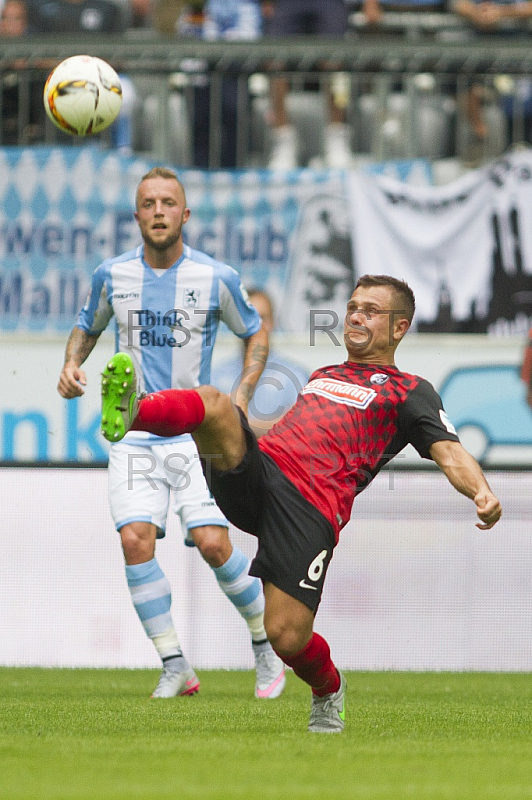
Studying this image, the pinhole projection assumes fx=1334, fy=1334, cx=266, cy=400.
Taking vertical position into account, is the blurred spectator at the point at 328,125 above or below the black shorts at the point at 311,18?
below

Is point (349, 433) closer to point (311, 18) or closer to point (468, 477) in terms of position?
point (468, 477)

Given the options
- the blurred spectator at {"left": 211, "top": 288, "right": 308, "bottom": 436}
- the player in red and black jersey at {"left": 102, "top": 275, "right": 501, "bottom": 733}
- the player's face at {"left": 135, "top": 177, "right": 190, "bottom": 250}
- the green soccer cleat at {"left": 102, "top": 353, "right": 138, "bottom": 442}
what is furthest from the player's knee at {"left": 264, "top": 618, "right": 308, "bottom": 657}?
the blurred spectator at {"left": 211, "top": 288, "right": 308, "bottom": 436}

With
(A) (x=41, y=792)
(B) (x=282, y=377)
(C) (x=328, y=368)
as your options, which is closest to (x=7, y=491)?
(B) (x=282, y=377)

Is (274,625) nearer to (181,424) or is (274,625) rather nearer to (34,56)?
(181,424)

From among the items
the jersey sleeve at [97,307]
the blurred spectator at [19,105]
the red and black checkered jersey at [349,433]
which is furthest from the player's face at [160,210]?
the blurred spectator at [19,105]

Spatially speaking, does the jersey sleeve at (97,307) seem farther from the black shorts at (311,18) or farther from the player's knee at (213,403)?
the black shorts at (311,18)

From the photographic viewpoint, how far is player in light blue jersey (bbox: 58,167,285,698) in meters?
6.72

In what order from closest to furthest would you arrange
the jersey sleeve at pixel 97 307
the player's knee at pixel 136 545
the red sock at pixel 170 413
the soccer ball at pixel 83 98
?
1. the red sock at pixel 170 413
2. the player's knee at pixel 136 545
3. the jersey sleeve at pixel 97 307
4. the soccer ball at pixel 83 98

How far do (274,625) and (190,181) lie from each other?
7.09 metres

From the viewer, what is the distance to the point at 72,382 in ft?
21.0

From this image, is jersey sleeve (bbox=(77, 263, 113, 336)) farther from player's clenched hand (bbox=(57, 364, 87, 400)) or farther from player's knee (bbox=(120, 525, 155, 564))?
player's knee (bbox=(120, 525, 155, 564))

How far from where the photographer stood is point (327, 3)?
12172mm

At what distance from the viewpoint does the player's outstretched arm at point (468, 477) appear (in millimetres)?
4570

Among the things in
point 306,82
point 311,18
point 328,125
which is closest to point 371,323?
point 328,125
